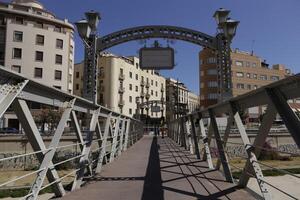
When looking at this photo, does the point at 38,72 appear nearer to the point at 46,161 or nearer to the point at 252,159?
the point at 46,161

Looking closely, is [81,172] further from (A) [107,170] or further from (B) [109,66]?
(B) [109,66]

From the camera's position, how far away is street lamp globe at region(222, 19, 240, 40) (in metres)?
12.9

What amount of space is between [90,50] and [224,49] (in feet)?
16.7

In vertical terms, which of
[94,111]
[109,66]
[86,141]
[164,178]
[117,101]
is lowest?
[164,178]

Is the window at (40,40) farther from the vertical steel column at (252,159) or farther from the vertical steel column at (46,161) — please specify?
the vertical steel column at (252,159)

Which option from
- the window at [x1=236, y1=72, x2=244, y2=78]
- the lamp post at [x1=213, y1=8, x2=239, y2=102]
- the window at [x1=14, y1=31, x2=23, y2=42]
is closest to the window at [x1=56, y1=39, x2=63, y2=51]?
the window at [x1=14, y1=31, x2=23, y2=42]

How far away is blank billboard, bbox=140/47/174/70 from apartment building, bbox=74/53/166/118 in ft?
166

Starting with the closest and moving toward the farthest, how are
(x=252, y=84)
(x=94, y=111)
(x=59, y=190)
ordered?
(x=59, y=190) → (x=94, y=111) → (x=252, y=84)

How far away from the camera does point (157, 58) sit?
564 inches

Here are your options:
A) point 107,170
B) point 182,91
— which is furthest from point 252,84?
point 107,170

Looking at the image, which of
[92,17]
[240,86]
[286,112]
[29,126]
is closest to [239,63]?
[240,86]

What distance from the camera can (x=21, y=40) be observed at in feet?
178

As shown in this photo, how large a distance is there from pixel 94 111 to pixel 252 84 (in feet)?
247

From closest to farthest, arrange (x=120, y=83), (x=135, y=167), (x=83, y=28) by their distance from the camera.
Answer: (x=135, y=167)
(x=83, y=28)
(x=120, y=83)
